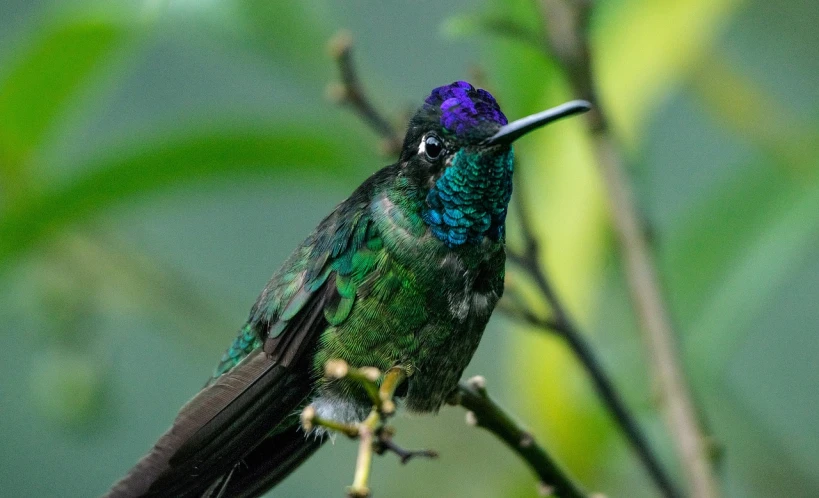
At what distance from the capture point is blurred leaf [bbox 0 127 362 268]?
1581 millimetres

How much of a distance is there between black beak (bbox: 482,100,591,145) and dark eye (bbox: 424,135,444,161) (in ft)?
0.19

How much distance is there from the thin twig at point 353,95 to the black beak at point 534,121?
11.6 inches

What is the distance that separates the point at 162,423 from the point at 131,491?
2.20 m

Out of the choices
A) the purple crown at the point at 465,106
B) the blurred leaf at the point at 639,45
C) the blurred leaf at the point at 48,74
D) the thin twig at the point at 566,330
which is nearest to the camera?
the purple crown at the point at 465,106

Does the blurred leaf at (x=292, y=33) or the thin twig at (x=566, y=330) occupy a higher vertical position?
the blurred leaf at (x=292, y=33)

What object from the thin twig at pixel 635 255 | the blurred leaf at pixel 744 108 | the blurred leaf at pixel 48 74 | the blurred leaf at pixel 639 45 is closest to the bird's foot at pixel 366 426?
the thin twig at pixel 635 255

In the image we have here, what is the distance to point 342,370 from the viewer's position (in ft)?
2.70

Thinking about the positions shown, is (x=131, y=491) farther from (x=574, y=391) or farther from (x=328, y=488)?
(x=328, y=488)

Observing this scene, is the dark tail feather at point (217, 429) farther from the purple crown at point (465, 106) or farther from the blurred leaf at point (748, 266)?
the blurred leaf at point (748, 266)

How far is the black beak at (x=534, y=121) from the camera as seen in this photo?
82cm

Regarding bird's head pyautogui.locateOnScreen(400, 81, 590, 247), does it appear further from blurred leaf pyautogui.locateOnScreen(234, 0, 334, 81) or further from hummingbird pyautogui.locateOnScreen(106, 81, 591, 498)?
blurred leaf pyautogui.locateOnScreen(234, 0, 334, 81)

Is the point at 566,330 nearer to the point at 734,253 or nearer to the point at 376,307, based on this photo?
the point at 376,307

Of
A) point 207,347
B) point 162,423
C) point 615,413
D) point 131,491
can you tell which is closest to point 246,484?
point 131,491

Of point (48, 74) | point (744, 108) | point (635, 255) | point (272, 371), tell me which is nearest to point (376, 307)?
point (272, 371)
